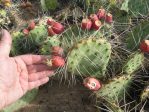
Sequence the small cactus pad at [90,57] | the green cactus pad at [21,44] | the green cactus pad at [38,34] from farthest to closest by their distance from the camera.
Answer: the green cactus pad at [21,44], the green cactus pad at [38,34], the small cactus pad at [90,57]

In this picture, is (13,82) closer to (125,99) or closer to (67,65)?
(67,65)

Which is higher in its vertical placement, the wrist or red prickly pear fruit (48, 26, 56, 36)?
red prickly pear fruit (48, 26, 56, 36)

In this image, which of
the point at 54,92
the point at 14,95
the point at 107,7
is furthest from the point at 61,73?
the point at 107,7

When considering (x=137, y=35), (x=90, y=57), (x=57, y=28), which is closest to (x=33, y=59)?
(x=57, y=28)

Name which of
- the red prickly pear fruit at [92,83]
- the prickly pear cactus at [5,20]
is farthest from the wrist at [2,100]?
the prickly pear cactus at [5,20]

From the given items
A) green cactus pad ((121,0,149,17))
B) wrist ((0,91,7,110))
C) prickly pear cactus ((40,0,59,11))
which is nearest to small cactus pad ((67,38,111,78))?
wrist ((0,91,7,110))

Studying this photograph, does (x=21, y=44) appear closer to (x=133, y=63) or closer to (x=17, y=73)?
(x=17, y=73)

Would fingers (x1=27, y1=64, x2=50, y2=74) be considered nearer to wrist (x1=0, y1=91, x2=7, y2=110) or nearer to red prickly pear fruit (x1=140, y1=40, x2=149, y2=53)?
wrist (x1=0, y1=91, x2=7, y2=110)

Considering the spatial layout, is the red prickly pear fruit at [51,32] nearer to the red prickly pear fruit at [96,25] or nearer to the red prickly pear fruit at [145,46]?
the red prickly pear fruit at [96,25]
